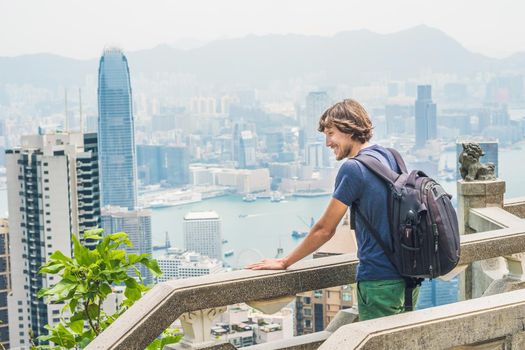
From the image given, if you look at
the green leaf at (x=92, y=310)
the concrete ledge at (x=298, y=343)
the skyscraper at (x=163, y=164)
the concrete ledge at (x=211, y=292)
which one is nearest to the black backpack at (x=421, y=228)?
the concrete ledge at (x=211, y=292)

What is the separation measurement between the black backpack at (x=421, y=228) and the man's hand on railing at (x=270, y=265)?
0.29 meters

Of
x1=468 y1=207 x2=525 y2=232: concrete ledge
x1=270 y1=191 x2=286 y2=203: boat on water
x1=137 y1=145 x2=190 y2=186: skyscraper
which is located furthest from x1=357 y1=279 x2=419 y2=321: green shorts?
x1=137 y1=145 x2=190 y2=186: skyscraper

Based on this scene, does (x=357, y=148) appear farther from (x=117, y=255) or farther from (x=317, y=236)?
(x=117, y=255)

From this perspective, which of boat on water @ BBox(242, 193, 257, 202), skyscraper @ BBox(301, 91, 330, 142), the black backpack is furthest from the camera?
skyscraper @ BBox(301, 91, 330, 142)

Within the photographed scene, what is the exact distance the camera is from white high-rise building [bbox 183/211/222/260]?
206 ft

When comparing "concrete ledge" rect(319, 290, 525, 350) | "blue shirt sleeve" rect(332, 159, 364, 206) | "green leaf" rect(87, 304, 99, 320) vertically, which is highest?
"blue shirt sleeve" rect(332, 159, 364, 206)

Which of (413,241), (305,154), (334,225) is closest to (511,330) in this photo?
(413,241)

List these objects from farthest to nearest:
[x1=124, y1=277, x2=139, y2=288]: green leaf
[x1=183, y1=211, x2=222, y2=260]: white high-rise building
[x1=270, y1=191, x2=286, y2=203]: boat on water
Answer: [x1=270, y1=191, x2=286, y2=203]: boat on water → [x1=183, y1=211, x2=222, y2=260]: white high-rise building → [x1=124, y1=277, x2=139, y2=288]: green leaf

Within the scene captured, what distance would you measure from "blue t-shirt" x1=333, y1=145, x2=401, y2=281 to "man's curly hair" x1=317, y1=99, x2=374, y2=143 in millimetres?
104

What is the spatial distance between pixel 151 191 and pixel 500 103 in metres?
31.4

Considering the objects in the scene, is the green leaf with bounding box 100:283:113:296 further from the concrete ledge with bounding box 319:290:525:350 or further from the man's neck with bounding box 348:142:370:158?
the concrete ledge with bounding box 319:290:525:350

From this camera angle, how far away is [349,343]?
181 cm

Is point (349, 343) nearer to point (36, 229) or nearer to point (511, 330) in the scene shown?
point (511, 330)

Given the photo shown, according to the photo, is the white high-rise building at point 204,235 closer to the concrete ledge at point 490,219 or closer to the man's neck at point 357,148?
the concrete ledge at point 490,219
